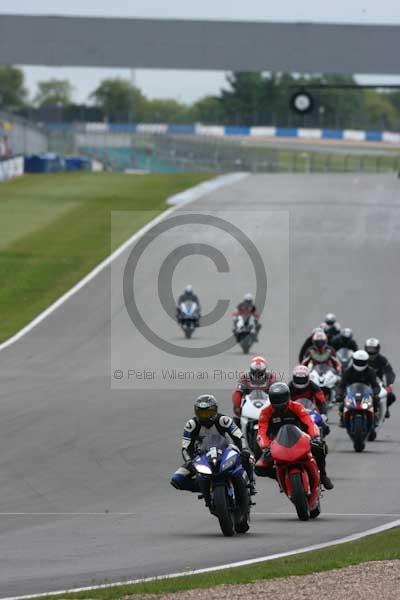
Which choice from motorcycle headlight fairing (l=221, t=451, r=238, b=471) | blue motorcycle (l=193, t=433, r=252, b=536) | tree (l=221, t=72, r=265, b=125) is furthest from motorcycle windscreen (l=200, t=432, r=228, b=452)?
tree (l=221, t=72, r=265, b=125)

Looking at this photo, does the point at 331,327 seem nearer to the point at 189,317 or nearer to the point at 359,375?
the point at 359,375

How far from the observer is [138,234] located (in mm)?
46688

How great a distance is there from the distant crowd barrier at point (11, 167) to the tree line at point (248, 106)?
13.9 m

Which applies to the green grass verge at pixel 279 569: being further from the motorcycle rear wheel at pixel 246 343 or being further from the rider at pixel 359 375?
the motorcycle rear wheel at pixel 246 343

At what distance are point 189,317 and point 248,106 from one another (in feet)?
352

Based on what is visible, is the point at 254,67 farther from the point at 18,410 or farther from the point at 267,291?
the point at 18,410

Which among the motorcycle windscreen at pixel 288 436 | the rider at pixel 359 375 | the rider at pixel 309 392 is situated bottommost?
the rider at pixel 359 375

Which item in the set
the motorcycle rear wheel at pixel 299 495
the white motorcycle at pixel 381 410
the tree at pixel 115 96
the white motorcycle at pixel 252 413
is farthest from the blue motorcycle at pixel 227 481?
the tree at pixel 115 96

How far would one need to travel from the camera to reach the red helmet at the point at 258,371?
18.2m

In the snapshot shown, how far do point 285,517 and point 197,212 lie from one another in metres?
38.3

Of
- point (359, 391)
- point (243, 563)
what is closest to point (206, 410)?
point (243, 563)

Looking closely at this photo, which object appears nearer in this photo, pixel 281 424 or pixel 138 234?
pixel 281 424

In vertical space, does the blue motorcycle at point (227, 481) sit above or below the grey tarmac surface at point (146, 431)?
above

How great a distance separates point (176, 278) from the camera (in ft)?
132
